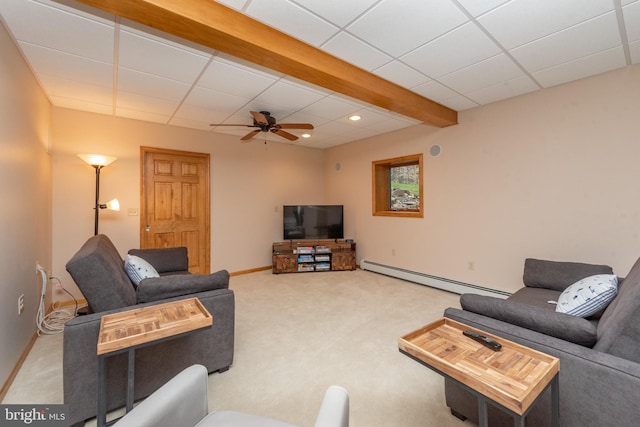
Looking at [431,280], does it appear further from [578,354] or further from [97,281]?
[97,281]

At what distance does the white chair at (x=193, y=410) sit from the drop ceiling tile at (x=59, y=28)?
2.39m

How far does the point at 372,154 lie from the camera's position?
5.22 meters

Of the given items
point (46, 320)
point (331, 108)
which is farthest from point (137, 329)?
point (331, 108)

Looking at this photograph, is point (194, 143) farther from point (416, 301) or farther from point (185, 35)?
point (416, 301)

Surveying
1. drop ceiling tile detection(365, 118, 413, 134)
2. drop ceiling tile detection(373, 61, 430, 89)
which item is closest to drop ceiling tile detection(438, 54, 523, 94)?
drop ceiling tile detection(373, 61, 430, 89)

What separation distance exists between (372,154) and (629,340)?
436cm

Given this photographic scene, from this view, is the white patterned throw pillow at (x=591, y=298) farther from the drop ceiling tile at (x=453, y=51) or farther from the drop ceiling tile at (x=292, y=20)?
the drop ceiling tile at (x=292, y=20)

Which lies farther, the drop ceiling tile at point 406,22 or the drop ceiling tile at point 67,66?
the drop ceiling tile at point 67,66

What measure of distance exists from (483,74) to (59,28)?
3578 mm

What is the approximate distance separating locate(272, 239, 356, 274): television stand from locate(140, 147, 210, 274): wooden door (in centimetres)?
134

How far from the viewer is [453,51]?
7.68 feet

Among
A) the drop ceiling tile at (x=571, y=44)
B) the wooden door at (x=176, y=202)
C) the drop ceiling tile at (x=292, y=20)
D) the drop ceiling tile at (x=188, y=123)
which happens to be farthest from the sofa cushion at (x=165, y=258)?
the drop ceiling tile at (x=571, y=44)

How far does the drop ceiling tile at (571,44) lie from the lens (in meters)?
2.02

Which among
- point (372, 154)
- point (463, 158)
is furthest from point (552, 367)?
point (372, 154)
